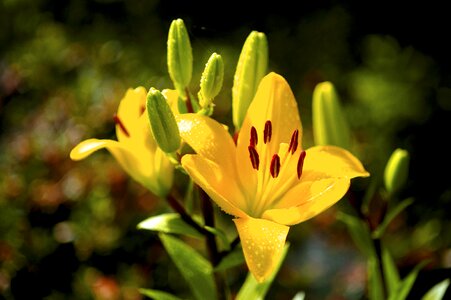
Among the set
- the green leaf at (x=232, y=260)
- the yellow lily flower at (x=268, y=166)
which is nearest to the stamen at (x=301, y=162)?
the yellow lily flower at (x=268, y=166)

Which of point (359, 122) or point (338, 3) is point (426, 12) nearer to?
point (338, 3)

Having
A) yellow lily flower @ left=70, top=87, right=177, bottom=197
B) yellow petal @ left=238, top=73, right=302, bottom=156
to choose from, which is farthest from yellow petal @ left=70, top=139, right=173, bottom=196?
yellow petal @ left=238, top=73, right=302, bottom=156

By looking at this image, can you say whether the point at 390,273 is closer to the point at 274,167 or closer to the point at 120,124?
the point at 274,167

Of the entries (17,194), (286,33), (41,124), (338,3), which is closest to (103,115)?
(41,124)

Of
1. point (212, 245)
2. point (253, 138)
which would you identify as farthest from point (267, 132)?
point (212, 245)

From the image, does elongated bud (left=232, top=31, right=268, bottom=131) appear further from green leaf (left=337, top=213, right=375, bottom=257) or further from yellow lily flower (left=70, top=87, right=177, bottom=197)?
green leaf (left=337, top=213, right=375, bottom=257)
